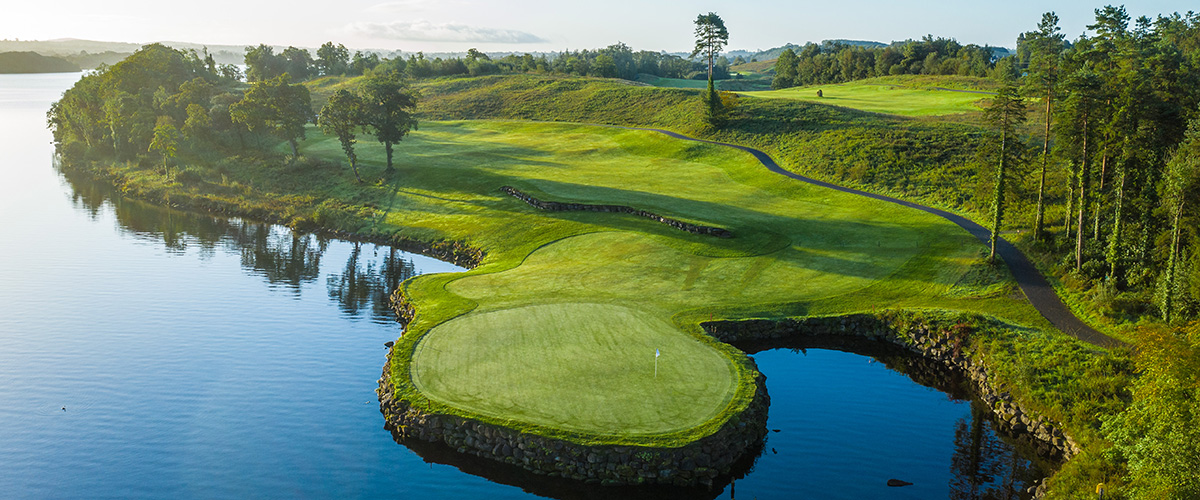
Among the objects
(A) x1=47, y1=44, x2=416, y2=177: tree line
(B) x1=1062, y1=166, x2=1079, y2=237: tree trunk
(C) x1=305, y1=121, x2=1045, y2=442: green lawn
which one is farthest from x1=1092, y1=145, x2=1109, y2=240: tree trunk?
(A) x1=47, y1=44, x2=416, y2=177: tree line

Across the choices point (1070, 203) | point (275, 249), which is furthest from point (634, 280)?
point (275, 249)

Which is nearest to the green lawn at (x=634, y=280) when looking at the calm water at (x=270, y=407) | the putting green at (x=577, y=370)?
the putting green at (x=577, y=370)

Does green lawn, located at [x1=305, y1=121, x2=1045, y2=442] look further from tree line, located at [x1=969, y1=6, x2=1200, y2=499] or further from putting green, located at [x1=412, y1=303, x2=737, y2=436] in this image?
tree line, located at [x1=969, y1=6, x2=1200, y2=499]

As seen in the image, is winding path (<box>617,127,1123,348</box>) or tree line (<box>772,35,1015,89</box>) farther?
tree line (<box>772,35,1015,89</box>)

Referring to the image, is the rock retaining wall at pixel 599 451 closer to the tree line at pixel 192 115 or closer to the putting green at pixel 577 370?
the putting green at pixel 577 370

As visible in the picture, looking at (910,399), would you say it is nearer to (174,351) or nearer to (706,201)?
(706,201)

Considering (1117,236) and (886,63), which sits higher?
(886,63)

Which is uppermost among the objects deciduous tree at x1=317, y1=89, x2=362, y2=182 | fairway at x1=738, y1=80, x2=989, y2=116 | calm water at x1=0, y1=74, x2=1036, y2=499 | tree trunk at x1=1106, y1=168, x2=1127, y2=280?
fairway at x1=738, y1=80, x2=989, y2=116

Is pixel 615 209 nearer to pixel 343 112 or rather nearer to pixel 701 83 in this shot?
pixel 343 112

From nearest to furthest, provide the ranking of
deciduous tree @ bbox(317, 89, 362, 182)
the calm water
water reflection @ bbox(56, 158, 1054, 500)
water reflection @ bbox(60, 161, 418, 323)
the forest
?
the forest → water reflection @ bbox(56, 158, 1054, 500) → the calm water → water reflection @ bbox(60, 161, 418, 323) → deciduous tree @ bbox(317, 89, 362, 182)
